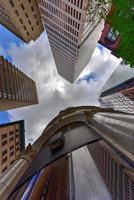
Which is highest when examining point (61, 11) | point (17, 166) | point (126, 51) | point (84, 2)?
point (61, 11)

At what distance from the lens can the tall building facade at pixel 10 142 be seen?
73.1 m

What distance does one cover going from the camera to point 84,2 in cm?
6800

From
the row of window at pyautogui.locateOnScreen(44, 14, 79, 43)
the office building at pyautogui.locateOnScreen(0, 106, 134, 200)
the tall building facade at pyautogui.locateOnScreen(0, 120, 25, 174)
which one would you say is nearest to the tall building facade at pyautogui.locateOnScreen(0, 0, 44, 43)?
the row of window at pyautogui.locateOnScreen(44, 14, 79, 43)

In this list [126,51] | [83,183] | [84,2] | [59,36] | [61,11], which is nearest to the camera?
[83,183]

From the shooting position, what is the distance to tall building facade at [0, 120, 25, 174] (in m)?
73.1

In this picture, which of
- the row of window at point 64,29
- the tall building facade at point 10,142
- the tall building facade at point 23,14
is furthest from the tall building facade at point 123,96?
the tall building facade at point 23,14

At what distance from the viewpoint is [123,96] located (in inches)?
3484

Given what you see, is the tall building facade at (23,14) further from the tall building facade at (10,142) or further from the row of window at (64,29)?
the tall building facade at (10,142)

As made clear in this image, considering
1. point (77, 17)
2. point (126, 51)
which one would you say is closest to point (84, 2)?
point (77, 17)

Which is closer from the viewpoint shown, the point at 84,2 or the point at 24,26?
the point at 84,2

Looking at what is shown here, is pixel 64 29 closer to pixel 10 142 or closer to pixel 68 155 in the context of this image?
pixel 10 142

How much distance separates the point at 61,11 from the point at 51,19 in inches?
666

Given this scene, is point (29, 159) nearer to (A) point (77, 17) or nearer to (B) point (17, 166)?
(B) point (17, 166)

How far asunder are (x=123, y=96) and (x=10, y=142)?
1596 inches
